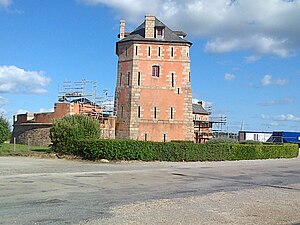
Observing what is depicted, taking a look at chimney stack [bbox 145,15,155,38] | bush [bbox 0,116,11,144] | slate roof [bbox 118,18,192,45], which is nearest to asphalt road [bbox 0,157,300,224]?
bush [bbox 0,116,11,144]

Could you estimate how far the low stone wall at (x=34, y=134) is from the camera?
47688 mm

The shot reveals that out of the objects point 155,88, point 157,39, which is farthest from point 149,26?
point 155,88

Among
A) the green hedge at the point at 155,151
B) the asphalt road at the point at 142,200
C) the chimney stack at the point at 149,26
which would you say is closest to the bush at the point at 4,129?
the green hedge at the point at 155,151

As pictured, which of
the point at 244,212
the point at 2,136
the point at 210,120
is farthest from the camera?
the point at 210,120

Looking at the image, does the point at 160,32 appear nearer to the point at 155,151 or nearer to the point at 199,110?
the point at 199,110

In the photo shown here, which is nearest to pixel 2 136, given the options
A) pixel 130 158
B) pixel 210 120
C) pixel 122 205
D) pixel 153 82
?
pixel 130 158

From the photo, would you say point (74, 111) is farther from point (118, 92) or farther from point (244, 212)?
point (244, 212)

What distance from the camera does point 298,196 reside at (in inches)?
619

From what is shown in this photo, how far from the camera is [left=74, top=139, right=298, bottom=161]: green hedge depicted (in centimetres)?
3092

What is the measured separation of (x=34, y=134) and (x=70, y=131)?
Result: 670 inches

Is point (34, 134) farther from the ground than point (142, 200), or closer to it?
farther from the ground

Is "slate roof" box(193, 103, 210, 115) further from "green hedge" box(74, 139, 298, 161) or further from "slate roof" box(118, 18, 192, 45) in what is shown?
"green hedge" box(74, 139, 298, 161)

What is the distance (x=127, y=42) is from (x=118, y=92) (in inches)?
265

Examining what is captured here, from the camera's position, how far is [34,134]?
4894 cm
